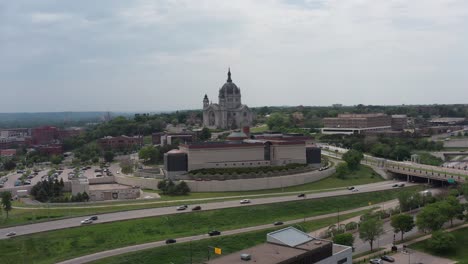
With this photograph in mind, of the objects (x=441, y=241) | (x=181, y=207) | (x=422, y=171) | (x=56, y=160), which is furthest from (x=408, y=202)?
(x=56, y=160)

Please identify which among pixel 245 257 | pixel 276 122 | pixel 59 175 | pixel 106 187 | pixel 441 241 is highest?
pixel 276 122

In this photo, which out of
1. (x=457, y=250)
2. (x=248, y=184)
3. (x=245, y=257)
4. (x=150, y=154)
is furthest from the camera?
(x=150, y=154)

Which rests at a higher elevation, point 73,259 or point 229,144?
point 229,144

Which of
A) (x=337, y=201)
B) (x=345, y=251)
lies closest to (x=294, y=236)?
(x=345, y=251)

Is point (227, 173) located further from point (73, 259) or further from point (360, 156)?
point (73, 259)

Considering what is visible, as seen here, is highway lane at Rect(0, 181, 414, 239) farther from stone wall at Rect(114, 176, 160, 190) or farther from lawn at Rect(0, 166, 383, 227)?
stone wall at Rect(114, 176, 160, 190)

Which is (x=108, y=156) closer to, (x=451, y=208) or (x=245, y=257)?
(x=451, y=208)

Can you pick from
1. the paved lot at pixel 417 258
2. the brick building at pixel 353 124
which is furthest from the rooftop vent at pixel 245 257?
the brick building at pixel 353 124
